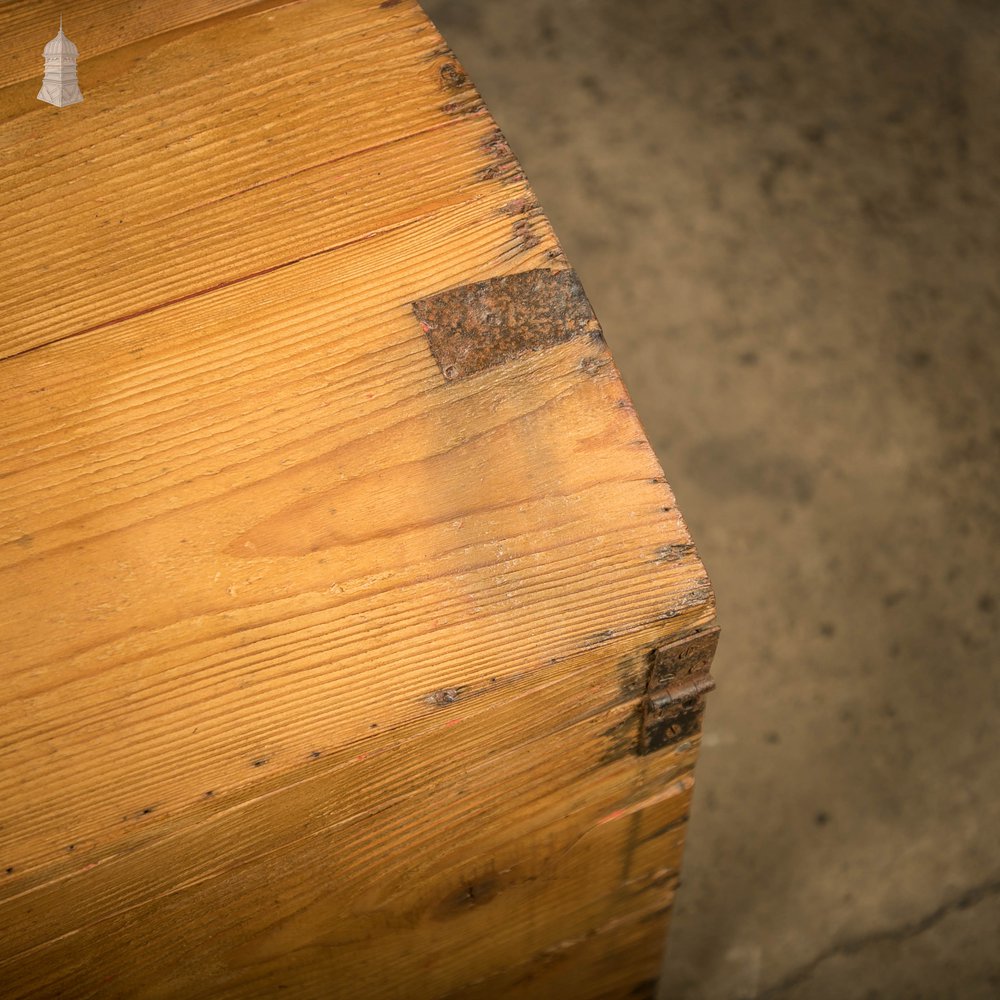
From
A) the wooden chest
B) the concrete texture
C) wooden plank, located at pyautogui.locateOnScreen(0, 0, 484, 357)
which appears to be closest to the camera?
the wooden chest

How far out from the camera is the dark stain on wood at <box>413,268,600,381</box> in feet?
2.93

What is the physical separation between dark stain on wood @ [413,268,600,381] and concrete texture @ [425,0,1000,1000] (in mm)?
1061

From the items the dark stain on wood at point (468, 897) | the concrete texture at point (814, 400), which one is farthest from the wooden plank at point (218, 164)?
the concrete texture at point (814, 400)

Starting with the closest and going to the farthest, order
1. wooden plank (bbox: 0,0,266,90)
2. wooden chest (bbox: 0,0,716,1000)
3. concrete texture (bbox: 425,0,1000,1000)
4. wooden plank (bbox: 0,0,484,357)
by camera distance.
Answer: wooden chest (bbox: 0,0,716,1000) < wooden plank (bbox: 0,0,484,357) < wooden plank (bbox: 0,0,266,90) < concrete texture (bbox: 425,0,1000,1000)

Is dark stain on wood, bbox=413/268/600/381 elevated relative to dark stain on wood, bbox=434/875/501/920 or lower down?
elevated

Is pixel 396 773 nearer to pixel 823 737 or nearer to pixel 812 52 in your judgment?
pixel 823 737

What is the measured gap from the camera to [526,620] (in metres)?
0.85

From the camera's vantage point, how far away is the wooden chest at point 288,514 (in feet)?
2.69

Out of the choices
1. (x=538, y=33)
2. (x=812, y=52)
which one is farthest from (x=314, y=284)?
(x=812, y=52)

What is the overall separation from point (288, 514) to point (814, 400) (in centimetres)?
138

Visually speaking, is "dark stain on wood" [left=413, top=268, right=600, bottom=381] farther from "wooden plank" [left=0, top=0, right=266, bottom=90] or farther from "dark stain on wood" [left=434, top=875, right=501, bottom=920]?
"dark stain on wood" [left=434, top=875, right=501, bottom=920]

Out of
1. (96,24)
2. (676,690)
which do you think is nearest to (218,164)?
(96,24)

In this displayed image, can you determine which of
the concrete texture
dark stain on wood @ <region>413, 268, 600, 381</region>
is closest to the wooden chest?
dark stain on wood @ <region>413, 268, 600, 381</region>

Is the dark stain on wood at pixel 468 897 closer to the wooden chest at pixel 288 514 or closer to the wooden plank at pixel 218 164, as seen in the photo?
the wooden chest at pixel 288 514
